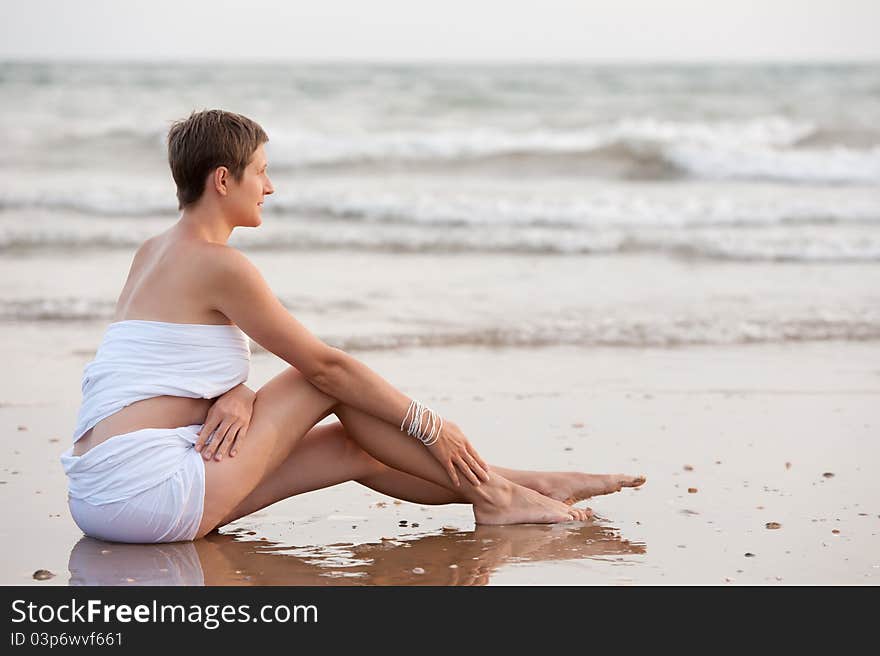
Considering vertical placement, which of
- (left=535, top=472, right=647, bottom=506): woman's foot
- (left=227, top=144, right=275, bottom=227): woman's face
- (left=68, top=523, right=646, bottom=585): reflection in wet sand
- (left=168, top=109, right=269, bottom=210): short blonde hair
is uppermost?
(left=168, top=109, right=269, bottom=210): short blonde hair

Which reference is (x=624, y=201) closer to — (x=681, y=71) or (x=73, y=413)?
(x=73, y=413)

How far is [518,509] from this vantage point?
3.93 metres

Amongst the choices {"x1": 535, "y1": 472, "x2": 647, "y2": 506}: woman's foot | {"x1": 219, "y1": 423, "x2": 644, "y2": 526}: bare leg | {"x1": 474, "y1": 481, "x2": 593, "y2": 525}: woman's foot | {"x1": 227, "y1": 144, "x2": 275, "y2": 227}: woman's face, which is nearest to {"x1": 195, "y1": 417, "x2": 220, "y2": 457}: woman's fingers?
{"x1": 219, "y1": 423, "x2": 644, "y2": 526}: bare leg

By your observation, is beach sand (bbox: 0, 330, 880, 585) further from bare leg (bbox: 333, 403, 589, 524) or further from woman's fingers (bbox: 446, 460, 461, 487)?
woman's fingers (bbox: 446, 460, 461, 487)

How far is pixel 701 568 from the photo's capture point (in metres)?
3.47

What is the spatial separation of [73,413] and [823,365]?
380cm

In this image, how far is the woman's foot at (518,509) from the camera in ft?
12.8

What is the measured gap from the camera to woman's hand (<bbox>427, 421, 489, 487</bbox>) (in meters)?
3.72

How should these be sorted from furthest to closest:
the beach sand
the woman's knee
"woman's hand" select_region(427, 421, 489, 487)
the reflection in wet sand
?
1. the woman's knee
2. "woman's hand" select_region(427, 421, 489, 487)
3. the beach sand
4. the reflection in wet sand

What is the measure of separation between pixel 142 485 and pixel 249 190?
0.93 m

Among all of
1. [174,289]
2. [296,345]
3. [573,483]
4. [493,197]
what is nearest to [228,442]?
[296,345]

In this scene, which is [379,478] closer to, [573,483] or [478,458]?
[478,458]

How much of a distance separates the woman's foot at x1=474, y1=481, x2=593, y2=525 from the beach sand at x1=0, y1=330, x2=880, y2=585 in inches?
1.8

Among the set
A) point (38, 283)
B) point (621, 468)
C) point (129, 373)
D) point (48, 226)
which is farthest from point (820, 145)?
point (129, 373)
